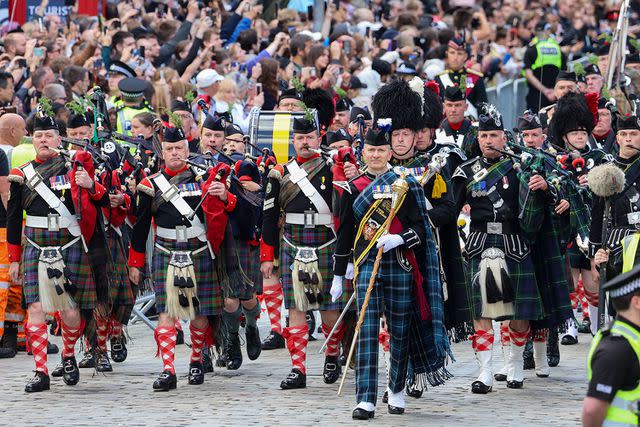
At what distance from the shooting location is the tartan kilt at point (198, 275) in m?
10.6

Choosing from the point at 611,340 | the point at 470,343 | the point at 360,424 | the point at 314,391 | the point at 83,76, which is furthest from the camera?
the point at 83,76

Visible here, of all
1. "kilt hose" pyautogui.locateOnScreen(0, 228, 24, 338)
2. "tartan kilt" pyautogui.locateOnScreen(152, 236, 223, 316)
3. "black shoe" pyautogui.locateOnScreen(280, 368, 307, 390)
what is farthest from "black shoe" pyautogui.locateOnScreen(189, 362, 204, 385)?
"kilt hose" pyautogui.locateOnScreen(0, 228, 24, 338)

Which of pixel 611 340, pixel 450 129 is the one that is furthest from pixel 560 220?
pixel 611 340

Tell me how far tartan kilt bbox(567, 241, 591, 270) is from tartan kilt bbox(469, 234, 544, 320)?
2350 mm

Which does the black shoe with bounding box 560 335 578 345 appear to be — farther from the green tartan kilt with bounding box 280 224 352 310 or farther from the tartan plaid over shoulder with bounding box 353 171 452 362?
the tartan plaid over shoulder with bounding box 353 171 452 362

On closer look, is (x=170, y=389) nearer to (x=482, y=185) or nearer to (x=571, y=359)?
(x=482, y=185)

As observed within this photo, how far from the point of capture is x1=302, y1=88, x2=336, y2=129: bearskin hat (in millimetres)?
13117

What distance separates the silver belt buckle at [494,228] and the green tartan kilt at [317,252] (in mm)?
1106

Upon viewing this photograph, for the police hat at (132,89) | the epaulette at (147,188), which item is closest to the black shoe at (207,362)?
the epaulette at (147,188)

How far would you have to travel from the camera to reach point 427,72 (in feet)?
61.7

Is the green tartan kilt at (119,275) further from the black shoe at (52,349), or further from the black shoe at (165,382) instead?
the black shoe at (52,349)

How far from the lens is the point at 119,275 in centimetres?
1141

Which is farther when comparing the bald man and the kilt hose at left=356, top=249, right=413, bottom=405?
the bald man

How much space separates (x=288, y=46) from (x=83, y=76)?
13.4 ft
